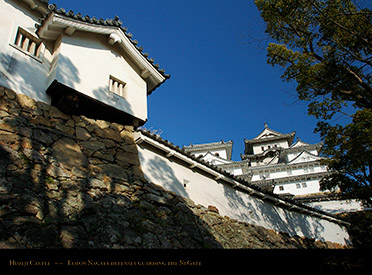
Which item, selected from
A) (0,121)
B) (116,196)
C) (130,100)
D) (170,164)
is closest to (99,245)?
(116,196)

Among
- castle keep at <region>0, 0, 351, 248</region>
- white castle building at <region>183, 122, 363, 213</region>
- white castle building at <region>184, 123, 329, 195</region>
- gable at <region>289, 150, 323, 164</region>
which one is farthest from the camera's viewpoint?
gable at <region>289, 150, 323, 164</region>

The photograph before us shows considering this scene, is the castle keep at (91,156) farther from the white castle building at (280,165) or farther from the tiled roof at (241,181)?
the white castle building at (280,165)

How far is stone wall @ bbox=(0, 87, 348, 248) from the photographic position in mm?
4863

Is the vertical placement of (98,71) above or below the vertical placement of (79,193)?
above

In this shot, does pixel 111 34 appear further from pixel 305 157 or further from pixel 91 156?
pixel 305 157

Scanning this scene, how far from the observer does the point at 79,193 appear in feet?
19.5

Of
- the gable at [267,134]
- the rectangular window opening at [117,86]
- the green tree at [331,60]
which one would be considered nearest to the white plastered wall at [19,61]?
the rectangular window opening at [117,86]

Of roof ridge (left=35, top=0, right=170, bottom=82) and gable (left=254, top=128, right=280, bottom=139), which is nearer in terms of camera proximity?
roof ridge (left=35, top=0, right=170, bottom=82)

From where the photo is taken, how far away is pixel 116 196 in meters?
6.52

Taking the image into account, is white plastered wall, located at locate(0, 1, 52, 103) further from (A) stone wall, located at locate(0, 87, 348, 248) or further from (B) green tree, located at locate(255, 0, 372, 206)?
(B) green tree, located at locate(255, 0, 372, 206)

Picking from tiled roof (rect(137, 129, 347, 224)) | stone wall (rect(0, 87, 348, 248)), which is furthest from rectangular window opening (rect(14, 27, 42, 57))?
tiled roof (rect(137, 129, 347, 224))

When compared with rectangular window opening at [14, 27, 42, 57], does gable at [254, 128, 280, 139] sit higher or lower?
higher

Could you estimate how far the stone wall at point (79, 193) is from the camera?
4.86 metres

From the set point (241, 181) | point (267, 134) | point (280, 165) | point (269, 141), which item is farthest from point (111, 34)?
point (267, 134)
